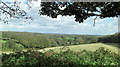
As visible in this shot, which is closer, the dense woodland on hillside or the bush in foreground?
the bush in foreground

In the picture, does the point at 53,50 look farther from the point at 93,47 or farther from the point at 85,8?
the point at 85,8

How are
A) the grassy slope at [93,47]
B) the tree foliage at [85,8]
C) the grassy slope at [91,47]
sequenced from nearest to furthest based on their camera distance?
the tree foliage at [85,8] → the grassy slope at [91,47] → the grassy slope at [93,47]

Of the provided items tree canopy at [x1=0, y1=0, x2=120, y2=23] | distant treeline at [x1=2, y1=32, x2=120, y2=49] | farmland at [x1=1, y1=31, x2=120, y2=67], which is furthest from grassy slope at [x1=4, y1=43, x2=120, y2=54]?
tree canopy at [x1=0, y1=0, x2=120, y2=23]

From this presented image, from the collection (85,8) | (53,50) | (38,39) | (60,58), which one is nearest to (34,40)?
(38,39)

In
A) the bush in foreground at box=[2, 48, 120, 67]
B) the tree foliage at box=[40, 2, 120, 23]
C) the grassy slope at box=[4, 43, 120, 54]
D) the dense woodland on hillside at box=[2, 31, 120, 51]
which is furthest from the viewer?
the grassy slope at box=[4, 43, 120, 54]

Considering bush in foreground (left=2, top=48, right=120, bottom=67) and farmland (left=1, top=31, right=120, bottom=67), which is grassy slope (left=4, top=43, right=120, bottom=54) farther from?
bush in foreground (left=2, top=48, right=120, bottom=67)

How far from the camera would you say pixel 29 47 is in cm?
644

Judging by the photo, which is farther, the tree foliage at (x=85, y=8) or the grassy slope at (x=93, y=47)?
the grassy slope at (x=93, y=47)

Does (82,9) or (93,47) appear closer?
(82,9)

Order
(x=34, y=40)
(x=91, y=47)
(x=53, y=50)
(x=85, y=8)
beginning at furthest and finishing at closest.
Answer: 1. (x=91, y=47)
2. (x=53, y=50)
3. (x=34, y=40)
4. (x=85, y=8)

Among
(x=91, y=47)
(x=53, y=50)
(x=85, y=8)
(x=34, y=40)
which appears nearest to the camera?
(x=85, y=8)

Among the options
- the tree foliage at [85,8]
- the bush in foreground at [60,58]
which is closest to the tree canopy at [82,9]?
the tree foliage at [85,8]

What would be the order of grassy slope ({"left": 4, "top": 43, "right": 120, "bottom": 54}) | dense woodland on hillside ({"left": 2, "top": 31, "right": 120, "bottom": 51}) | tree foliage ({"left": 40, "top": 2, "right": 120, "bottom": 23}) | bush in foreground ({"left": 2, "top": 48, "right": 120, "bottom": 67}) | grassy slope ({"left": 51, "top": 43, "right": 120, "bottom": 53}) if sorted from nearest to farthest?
tree foliage ({"left": 40, "top": 2, "right": 120, "bottom": 23})
bush in foreground ({"left": 2, "top": 48, "right": 120, "bottom": 67})
dense woodland on hillside ({"left": 2, "top": 31, "right": 120, "bottom": 51})
grassy slope ({"left": 4, "top": 43, "right": 120, "bottom": 54})
grassy slope ({"left": 51, "top": 43, "right": 120, "bottom": 53})

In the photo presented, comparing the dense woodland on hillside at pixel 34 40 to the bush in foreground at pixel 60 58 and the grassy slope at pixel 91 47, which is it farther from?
the bush in foreground at pixel 60 58
